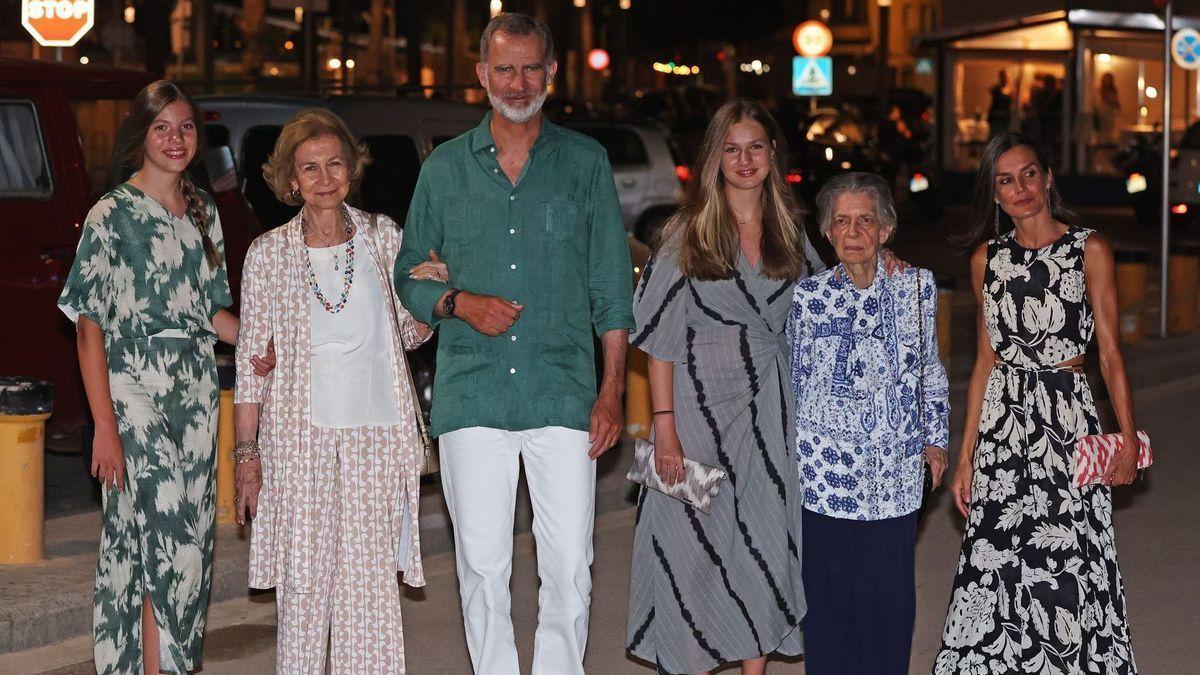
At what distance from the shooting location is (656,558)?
5555 mm

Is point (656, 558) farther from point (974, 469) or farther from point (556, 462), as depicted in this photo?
point (974, 469)

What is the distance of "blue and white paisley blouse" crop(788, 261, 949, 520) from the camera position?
17.4 ft

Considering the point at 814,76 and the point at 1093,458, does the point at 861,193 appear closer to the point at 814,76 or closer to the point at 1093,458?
the point at 1093,458

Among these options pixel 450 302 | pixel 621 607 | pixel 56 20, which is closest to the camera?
pixel 450 302

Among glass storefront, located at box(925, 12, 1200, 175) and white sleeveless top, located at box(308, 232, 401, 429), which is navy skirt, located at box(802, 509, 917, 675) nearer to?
white sleeveless top, located at box(308, 232, 401, 429)

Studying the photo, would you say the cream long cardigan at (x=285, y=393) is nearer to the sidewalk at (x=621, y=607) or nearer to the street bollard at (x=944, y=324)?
the sidewalk at (x=621, y=607)

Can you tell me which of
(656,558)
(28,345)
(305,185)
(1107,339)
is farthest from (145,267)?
(28,345)

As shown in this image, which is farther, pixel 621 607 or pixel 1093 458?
pixel 621 607

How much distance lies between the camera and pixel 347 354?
527 centimetres

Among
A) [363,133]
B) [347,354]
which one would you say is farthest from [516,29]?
[363,133]

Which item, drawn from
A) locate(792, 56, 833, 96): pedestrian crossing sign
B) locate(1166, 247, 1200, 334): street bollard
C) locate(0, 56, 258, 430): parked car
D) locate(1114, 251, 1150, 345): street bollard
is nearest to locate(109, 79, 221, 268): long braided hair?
locate(0, 56, 258, 430): parked car

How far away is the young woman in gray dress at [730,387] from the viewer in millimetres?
5383

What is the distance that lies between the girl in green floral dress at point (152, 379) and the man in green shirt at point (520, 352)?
767 mm

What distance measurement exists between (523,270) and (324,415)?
73 cm
